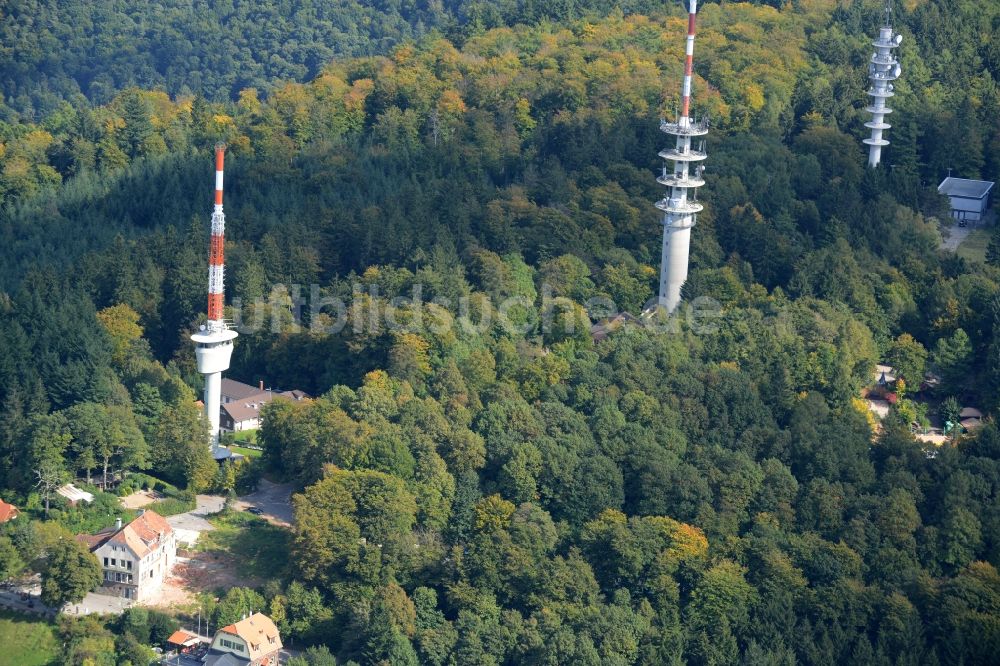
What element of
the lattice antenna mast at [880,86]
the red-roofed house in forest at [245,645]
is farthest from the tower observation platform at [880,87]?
the red-roofed house in forest at [245,645]

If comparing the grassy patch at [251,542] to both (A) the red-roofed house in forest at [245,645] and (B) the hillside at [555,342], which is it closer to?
(B) the hillside at [555,342]

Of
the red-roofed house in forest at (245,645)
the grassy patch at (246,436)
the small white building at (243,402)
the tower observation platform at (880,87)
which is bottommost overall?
the red-roofed house in forest at (245,645)

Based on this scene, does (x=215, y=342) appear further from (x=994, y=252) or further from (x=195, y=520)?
(x=994, y=252)

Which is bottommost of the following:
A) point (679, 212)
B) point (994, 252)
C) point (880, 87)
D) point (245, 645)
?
point (245, 645)

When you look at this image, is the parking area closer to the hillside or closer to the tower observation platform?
the hillside

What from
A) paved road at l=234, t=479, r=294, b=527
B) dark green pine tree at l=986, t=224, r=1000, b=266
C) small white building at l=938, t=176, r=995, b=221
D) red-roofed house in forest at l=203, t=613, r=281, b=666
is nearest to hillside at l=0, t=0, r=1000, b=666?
dark green pine tree at l=986, t=224, r=1000, b=266

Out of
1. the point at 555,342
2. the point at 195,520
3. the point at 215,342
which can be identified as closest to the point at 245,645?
the point at 195,520

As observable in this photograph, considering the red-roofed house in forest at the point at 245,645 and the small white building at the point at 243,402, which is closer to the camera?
the red-roofed house in forest at the point at 245,645

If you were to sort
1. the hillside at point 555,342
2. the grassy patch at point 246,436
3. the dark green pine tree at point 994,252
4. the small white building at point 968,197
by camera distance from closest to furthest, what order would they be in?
the hillside at point 555,342, the grassy patch at point 246,436, the dark green pine tree at point 994,252, the small white building at point 968,197
